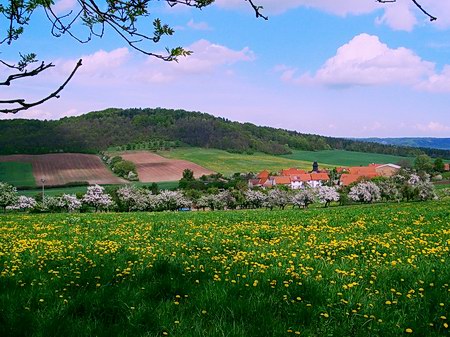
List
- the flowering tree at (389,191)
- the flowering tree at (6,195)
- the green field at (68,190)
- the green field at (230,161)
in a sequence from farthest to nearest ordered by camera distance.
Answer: the green field at (230,161)
the green field at (68,190)
the flowering tree at (389,191)
the flowering tree at (6,195)

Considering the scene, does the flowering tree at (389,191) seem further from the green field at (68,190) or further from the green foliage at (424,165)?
the green foliage at (424,165)

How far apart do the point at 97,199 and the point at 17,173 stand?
3736 cm

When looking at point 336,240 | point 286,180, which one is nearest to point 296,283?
point 336,240

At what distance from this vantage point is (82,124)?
490 feet

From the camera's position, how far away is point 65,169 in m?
111

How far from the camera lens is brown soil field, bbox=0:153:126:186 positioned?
10425 centimetres

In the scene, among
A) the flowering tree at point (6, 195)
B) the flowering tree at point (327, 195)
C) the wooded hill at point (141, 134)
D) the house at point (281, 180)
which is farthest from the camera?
the house at point (281, 180)

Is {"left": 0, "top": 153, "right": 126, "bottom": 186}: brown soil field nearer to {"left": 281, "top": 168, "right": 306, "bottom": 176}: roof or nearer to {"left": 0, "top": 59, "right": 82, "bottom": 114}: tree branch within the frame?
{"left": 281, "top": 168, "right": 306, "bottom": 176}: roof

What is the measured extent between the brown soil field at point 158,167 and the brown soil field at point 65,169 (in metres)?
9.33

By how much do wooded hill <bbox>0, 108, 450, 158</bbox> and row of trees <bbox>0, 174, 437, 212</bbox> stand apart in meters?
46.9

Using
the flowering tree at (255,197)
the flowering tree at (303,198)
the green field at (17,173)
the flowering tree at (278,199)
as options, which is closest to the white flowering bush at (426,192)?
the flowering tree at (303,198)

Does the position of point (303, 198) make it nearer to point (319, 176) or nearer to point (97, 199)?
point (97, 199)

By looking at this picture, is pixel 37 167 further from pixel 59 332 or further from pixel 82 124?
pixel 59 332

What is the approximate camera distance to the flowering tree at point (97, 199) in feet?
Answer: 259
